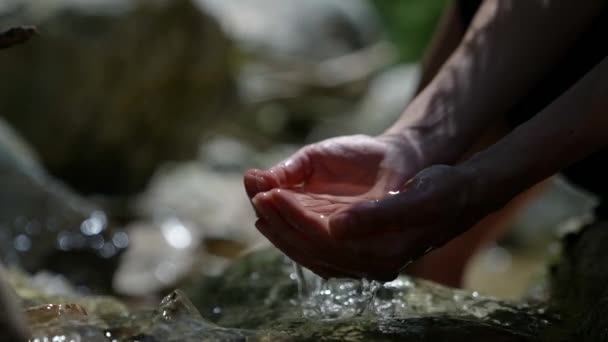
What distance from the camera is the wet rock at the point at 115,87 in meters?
5.76

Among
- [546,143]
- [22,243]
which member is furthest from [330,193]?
[22,243]

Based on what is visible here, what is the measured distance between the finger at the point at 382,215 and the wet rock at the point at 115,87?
13.7ft

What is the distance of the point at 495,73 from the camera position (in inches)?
99.7

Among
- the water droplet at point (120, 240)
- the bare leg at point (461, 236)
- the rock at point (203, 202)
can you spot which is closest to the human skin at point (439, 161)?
the bare leg at point (461, 236)

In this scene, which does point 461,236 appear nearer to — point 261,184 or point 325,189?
point 325,189

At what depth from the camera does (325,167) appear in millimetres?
2363

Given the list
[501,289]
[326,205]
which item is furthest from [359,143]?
[501,289]

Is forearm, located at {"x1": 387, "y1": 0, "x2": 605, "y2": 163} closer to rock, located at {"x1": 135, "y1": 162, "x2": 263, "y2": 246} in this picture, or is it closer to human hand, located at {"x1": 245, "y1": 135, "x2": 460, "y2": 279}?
human hand, located at {"x1": 245, "y1": 135, "x2": 460, "y2": 279}

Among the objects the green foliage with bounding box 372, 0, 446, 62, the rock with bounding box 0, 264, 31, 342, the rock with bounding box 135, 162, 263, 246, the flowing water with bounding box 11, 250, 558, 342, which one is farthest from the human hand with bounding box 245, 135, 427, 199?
the green foliage with bounding box 372, 0, 446, 62

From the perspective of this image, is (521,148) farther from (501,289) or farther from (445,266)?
(501,289)

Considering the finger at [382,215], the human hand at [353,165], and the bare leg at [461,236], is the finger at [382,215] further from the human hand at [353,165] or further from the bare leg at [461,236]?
the bare leg at [461,236]

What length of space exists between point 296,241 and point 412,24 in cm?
1083

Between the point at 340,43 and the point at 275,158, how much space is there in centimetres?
226

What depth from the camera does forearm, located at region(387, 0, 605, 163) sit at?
2.49m
